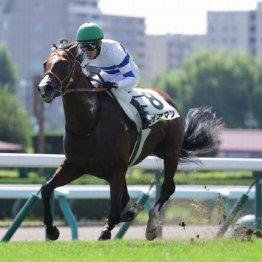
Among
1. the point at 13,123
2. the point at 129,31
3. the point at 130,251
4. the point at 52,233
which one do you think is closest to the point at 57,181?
the point at 52,233

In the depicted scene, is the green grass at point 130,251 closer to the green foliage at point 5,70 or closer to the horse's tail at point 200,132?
the horse's tail at point 200,132

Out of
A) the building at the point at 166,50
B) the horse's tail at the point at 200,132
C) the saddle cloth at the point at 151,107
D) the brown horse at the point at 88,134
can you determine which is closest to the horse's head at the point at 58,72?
Result: the brown horse at the point at 88,134

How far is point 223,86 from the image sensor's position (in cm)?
8075

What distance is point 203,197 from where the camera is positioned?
10930mm

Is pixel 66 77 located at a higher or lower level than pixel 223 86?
higher

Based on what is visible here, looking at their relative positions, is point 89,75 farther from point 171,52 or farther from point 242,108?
point 171,52

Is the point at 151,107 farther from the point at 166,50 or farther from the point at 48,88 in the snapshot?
the point at 166,50

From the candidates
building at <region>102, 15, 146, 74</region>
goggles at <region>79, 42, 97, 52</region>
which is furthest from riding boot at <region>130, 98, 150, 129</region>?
building at <region>102, 15, 146, 74</region>

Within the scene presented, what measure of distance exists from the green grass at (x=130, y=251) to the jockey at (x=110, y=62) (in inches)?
46.6

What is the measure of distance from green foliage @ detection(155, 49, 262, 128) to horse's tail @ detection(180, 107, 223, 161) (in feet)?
227

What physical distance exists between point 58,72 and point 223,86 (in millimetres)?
73211

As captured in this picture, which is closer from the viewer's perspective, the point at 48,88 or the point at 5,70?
the point at 48,88

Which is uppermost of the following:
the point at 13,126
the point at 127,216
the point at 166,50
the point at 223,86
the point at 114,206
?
the point at 114,206

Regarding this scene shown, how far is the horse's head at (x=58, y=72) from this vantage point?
773 cm
